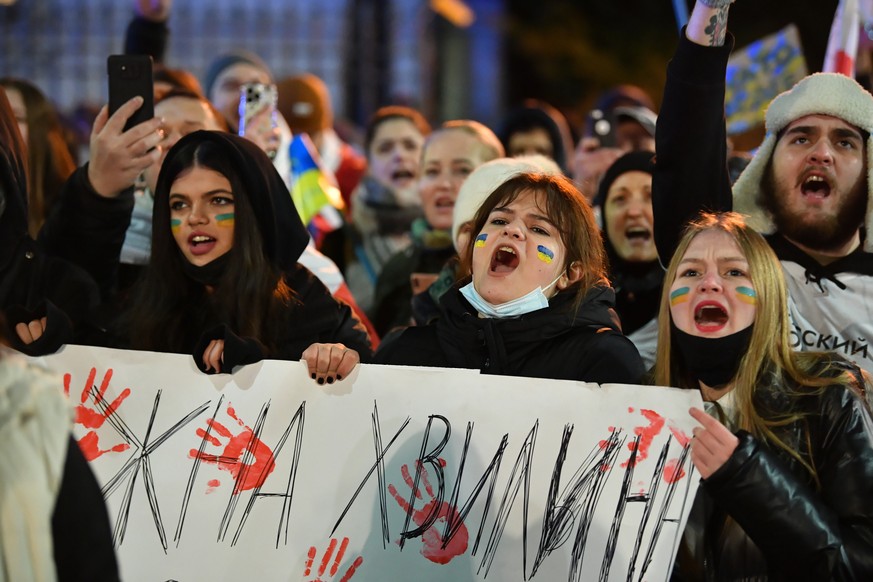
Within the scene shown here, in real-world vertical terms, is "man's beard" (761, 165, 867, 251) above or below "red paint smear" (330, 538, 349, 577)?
above

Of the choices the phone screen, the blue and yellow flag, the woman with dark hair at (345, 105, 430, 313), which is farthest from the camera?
the woman with dark hair at (345, 105, 430, 313)

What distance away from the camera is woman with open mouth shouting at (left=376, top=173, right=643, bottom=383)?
3.41m

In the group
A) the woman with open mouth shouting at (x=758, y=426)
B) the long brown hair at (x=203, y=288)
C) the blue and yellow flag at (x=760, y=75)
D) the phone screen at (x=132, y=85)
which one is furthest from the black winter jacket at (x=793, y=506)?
the blue and yellow flag at (x=760, y=75)

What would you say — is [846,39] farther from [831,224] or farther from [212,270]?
[212,270]

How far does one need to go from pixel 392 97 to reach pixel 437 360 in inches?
395

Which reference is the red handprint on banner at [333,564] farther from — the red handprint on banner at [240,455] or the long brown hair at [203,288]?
the long brown hair at [203,288]

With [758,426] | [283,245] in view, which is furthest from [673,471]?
[283,245]

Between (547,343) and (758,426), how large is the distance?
0.67 meters

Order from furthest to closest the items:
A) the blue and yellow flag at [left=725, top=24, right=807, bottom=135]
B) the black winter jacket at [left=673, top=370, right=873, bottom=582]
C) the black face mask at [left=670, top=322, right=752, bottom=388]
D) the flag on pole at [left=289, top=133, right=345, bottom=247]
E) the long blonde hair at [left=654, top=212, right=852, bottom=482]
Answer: the flag on pole at [left=289, top=133, right=345, bottom=247]
the blue and yellow flag at [left=725, top=24, right=807, bottom=135]
the black face mask at [left=670, top=322, right=752, bottom=388]
the long blonde hair at [left=654, top=212, right=852, bottom=482]
the black winter jacket at [left=673, top=370, right=873, bottom=582]

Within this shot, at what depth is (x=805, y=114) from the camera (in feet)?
13.2

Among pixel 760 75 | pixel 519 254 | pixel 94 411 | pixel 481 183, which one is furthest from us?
pixel 760 75

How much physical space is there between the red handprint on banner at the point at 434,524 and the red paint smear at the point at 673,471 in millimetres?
538

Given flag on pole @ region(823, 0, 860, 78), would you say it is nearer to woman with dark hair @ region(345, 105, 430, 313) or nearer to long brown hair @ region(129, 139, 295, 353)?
woman with dark hair @ region(345, 105, 430, 313)

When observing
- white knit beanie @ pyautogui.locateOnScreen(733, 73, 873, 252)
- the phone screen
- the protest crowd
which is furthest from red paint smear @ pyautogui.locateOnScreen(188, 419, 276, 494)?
white knit beanie @ pyautogui.locateOnScreen(733, 73, 873, 252)
